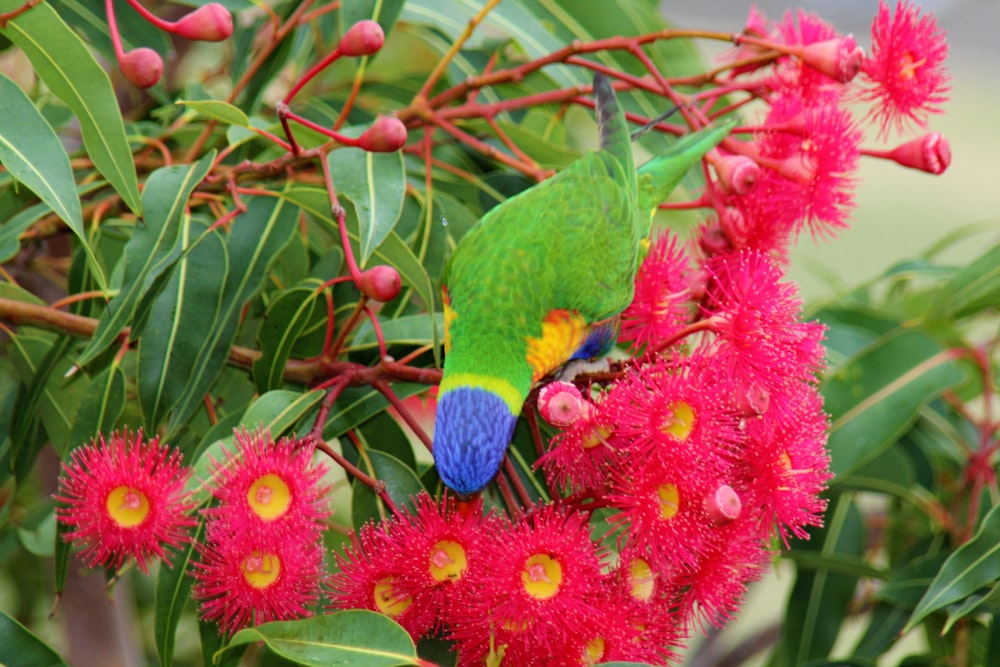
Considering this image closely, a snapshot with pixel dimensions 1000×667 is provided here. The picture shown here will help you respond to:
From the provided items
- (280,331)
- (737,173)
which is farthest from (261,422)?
(737,173)

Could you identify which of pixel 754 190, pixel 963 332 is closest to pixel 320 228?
pixel 754 190

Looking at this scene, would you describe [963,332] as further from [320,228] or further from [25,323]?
[25,323]

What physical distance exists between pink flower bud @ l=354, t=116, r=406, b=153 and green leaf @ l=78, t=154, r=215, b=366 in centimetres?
15

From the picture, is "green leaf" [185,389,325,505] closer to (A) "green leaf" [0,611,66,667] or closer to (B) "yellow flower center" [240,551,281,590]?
(B) "yellow flower center" [240,551,281,590]

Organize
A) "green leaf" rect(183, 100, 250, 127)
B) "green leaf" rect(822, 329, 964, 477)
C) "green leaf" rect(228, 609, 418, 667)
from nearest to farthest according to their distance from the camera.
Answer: "green leaf" rect(228, 609, 418, 667) → "green leaf" rect(183, 100, 250, 127) → "green leaf" rect(822, 329, 964, 477)

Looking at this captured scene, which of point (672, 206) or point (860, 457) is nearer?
point (672, 206)

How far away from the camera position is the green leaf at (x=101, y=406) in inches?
36.2

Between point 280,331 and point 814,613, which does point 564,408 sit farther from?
point 814,613

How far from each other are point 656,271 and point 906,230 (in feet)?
15.6

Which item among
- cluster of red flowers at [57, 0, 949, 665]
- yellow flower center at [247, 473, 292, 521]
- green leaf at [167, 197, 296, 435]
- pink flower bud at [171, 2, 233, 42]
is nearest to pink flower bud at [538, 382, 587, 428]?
cluster of red flowers at [57, 0, 949, 665]

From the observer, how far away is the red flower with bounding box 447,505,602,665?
750mm

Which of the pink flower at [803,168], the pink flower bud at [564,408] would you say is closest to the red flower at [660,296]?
the pink flower at [803,168]

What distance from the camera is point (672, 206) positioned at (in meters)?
1.02

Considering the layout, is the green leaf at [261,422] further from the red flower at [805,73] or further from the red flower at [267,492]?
the red flower at [805,73]
